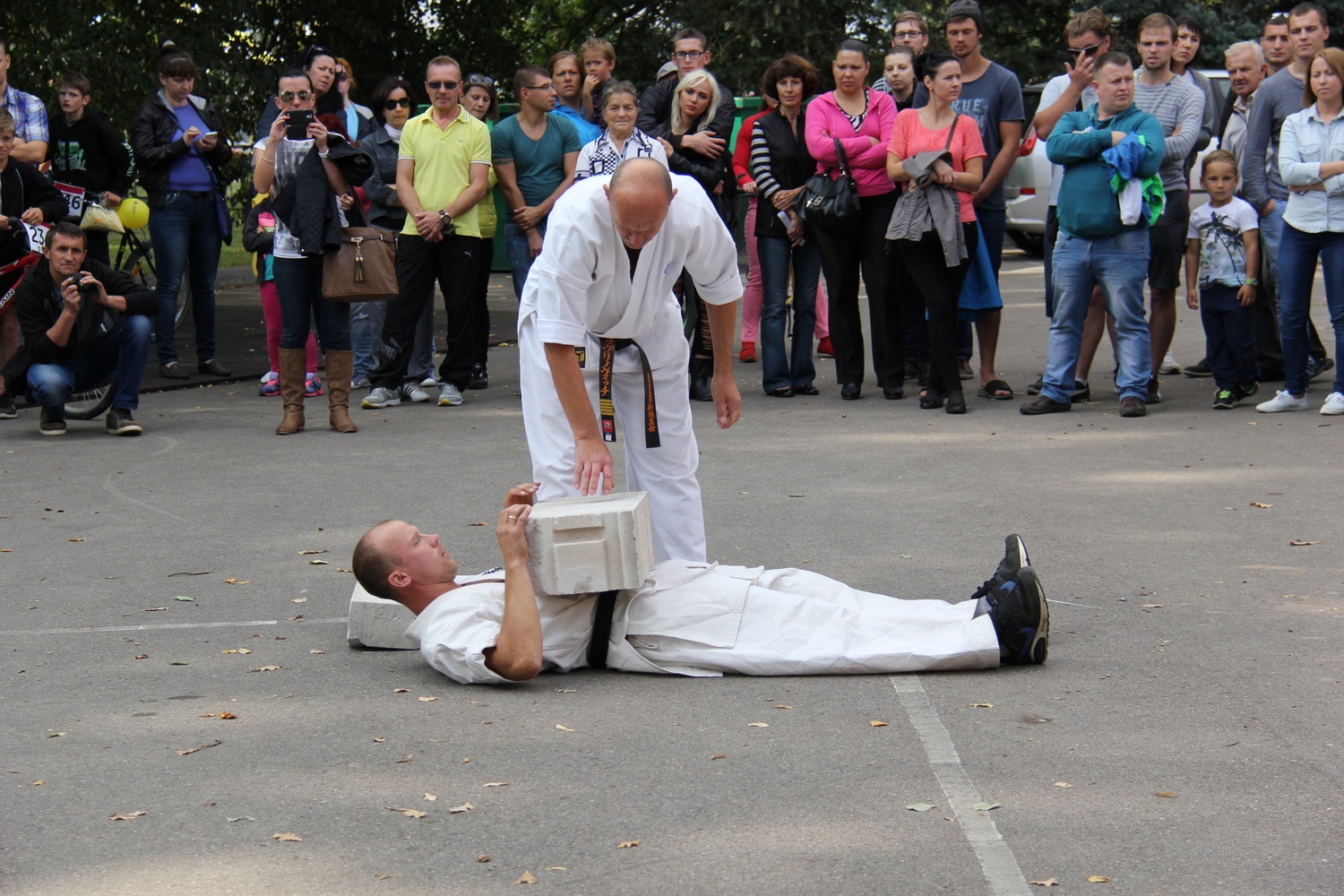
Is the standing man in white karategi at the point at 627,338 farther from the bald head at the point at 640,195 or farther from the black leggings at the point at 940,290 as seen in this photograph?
the black leggings at the point at 940,290

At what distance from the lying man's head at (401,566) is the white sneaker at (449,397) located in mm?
5645

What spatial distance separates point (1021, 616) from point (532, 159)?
6.86 m

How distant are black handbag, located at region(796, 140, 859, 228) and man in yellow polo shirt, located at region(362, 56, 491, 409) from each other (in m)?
2.20

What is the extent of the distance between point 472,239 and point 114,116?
17.6 feet

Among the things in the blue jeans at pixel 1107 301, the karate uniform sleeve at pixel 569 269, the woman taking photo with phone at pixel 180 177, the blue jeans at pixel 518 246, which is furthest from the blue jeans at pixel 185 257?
the karate uniform sleeve at pixel 569 269

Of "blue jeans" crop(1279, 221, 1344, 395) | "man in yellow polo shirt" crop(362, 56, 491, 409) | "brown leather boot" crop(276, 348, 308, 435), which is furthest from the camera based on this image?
"man in yellow polo shirt" crop(362, 56, 491, 409)

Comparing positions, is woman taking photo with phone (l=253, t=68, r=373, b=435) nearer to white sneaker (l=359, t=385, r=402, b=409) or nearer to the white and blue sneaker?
white sneaker (l=359, t=385, r=402, b=409)

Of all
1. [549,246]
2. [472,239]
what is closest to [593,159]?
[472,239]

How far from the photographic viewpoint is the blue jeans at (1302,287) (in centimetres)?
909

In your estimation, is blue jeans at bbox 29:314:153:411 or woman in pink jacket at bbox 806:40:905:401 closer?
blue jeans at bbox 29:314:153:411

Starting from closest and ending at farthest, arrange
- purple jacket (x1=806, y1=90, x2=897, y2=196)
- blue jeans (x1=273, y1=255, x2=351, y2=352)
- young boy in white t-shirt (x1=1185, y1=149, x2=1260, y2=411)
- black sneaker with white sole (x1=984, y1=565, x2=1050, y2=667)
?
black sneaker with white sole (x1=984, y1=565, x2=1050, y2=667)
blue jeans (x1=273, y1=255, x2=351, y2=352)
young boy in white t-shirt (x1=1185, y1=149, x2=1260, y2=411)
purple jacket (x1=806, y1=90, x2=897, y2=196)

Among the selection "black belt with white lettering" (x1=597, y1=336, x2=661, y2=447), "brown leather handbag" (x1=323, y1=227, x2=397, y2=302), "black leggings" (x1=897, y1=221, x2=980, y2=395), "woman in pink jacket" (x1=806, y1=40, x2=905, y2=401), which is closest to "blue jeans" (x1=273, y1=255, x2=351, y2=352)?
"brown leather handbag" (x1=323, y1=227, x2=397, y2=302)

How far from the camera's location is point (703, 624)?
4887mm

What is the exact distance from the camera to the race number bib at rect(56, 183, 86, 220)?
1117 cm
